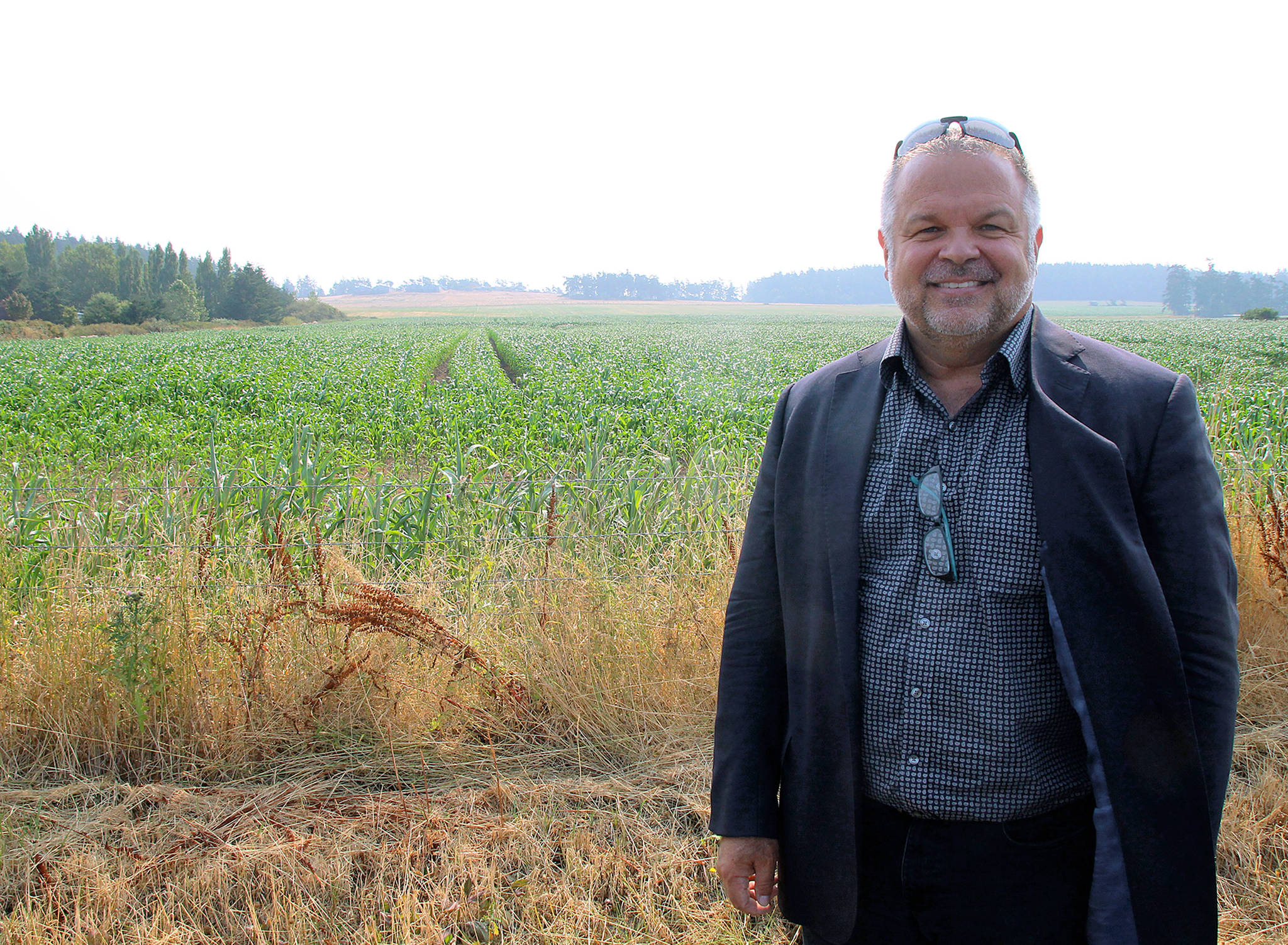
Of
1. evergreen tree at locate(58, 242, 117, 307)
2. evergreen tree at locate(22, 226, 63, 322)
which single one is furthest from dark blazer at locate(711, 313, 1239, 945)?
evergreen tree at locate(58, 242, 117, 307)

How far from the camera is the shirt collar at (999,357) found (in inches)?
52.8

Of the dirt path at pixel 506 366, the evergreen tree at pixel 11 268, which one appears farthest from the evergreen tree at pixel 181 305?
the dirt path at pixel 506 366

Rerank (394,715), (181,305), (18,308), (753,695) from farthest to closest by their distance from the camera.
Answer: (181,305)
(18,308)
(394,715)
(753,695)

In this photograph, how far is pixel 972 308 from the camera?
1.39m

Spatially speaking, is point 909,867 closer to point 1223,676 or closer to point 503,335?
point 1223,676

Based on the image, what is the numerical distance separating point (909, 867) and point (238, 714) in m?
2.54

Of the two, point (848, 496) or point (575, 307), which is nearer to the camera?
point (848, 496)

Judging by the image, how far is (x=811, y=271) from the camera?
77562 millimetres

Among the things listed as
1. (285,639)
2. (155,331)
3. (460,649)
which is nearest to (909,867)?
(460,649)

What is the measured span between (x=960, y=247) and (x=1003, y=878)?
1078 millimetres

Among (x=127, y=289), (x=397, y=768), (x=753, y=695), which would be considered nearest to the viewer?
(x=753, y=695)

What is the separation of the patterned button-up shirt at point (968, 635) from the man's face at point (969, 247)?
8 centimetres

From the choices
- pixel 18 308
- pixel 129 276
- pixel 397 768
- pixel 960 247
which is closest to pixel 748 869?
pixel 960 247

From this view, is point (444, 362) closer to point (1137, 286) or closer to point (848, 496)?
point (848, 496)
